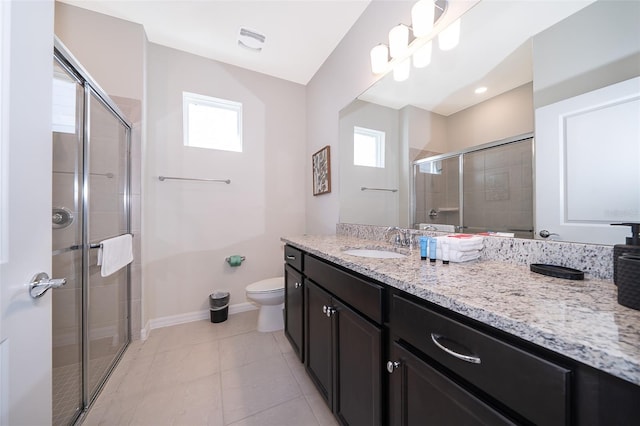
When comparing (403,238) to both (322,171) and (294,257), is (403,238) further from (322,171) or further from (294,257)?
(322,171)

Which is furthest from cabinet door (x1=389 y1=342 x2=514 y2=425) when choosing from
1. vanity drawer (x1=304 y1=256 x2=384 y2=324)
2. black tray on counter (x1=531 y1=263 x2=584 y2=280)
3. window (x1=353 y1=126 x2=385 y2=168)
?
window (x1=353 y1=126 x2=385 y2=168)

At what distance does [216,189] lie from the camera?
2.36 meters

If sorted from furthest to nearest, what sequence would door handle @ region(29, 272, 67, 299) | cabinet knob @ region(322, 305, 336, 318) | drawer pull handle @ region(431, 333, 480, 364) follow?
cabinet knob @ region(322, 305, 336, 318) < door handle @ region(29, 272, 67, 299) < drawer pull handle @ region(431, 333, 480, 364)

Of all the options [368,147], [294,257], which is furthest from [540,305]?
[368,147]

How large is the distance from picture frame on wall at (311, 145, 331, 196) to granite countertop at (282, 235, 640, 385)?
57.7 inches

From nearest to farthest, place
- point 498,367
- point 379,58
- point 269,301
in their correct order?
point 498,367 < point 379,58 < point 269,301

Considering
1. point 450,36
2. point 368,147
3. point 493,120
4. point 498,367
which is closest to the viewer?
point 498,367

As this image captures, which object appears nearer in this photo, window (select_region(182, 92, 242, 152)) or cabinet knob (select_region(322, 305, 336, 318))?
cabinet knob (select_region(322, 305, 336, 318))

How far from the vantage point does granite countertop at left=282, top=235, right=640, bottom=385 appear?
34 centimetres

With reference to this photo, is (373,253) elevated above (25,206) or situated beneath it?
situated beneath

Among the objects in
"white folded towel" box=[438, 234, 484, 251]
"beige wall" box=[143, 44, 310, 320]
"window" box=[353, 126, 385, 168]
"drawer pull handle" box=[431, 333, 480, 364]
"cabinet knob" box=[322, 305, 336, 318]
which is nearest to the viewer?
"drawer pull handle" box=[431, 333, 480, 364]

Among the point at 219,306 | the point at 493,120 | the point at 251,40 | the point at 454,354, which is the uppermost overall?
the point at 251,40

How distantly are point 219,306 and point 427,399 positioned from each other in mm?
2092

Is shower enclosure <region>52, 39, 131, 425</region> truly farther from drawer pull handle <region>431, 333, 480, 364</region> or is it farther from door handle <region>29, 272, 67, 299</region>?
drawer pull handle <region>431, 333, 480, 364</region>
